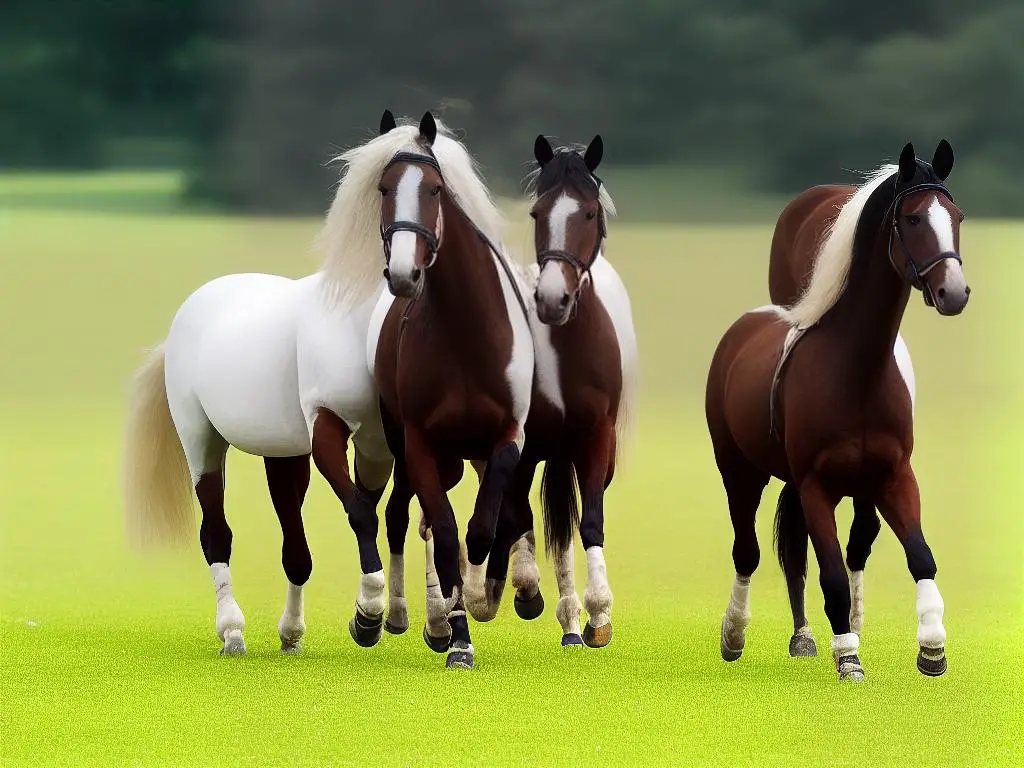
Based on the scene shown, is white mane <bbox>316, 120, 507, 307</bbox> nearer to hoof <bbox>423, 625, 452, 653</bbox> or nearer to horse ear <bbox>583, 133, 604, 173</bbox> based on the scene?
horse ear <bbox>583, 133, 604, 173</bbox>

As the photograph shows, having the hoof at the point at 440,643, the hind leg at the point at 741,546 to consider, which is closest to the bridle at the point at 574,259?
the hind leg at the point at 741,546

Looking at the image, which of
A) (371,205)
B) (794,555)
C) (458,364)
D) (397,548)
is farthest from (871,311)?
(397,548)

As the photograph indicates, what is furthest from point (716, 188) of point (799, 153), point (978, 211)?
point (978, 211)

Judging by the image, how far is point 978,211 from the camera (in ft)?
29.4

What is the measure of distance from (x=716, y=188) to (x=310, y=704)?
358 cm

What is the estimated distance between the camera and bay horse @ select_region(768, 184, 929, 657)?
8.85 m

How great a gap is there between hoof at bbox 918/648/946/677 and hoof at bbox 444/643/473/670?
196 cm

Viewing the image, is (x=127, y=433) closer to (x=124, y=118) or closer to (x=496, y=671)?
(x=124, y=118)

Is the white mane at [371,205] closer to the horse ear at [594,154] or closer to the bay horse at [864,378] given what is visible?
the horse ear at [594,154]

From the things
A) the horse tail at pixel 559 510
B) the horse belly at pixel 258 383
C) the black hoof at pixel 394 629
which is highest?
the horse belly at pixel 258 383

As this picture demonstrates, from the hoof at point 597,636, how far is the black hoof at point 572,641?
612 mm

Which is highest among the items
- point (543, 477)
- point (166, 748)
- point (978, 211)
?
point (978, 211)

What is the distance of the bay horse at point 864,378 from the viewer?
24.3 ft

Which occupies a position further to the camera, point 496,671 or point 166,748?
point 496,671
